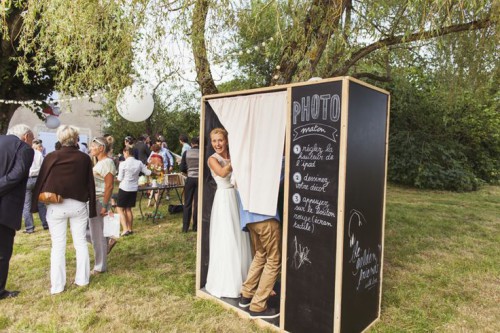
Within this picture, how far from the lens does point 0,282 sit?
11.9 ft

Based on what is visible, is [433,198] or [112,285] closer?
[112,285]

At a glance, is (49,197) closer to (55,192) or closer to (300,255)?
(55,192)

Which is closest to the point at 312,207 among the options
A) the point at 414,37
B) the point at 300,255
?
the point at 300,255

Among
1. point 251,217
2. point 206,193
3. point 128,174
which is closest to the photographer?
point 251,217

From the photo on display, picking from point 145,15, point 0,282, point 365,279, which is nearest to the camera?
point 365,279

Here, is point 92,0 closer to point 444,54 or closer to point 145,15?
point 145,15

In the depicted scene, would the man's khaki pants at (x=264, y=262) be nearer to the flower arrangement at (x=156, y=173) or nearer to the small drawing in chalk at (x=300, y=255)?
the small drawing in chalk at (x=300, y=255)

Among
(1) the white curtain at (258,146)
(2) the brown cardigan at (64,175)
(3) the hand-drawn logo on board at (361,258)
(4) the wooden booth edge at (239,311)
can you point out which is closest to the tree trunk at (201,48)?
(1) the white curtain at (258,146)

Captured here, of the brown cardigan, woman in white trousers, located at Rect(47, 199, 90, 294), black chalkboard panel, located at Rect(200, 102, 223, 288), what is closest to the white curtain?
black chalkboard panel, located at Rect(200, 102, 223, 288)

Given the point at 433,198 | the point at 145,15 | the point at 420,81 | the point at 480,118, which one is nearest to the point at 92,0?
the point at 145,15

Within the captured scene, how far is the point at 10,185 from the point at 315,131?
297cm

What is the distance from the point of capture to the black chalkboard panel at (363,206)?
2.69 m

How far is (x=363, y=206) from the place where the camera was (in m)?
2.88

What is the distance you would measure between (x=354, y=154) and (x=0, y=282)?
368cm
